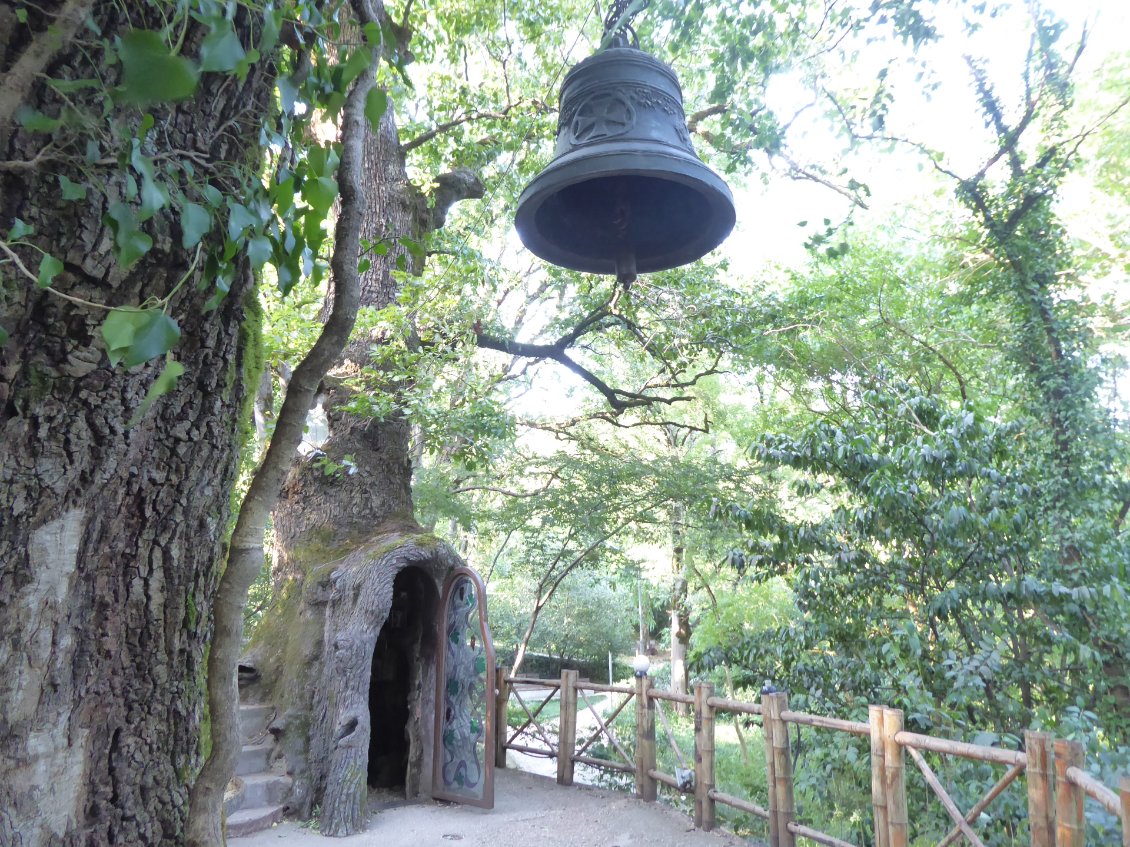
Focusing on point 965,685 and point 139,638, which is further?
point 965,685

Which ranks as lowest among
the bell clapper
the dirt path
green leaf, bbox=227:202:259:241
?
the dirt path

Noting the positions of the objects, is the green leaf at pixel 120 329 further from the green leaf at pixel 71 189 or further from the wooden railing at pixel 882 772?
the wooden railing at pixel 882 772

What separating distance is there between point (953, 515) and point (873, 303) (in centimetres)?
652

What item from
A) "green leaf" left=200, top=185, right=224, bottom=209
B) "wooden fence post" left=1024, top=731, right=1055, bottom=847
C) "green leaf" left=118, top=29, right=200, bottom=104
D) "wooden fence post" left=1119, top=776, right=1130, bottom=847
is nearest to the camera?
"green leaf" left=118, top=29, right=200, bottom=104

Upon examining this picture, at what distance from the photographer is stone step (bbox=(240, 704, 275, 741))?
6.51 metres

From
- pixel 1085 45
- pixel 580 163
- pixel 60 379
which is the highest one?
pixel 1085 45

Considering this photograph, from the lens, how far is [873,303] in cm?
1089

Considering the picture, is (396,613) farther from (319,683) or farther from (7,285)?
(7,285)

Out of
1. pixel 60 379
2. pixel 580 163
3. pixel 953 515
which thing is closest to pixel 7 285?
pixel 60 379

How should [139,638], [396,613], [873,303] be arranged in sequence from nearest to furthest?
[139,638], [396,613], [873,303]

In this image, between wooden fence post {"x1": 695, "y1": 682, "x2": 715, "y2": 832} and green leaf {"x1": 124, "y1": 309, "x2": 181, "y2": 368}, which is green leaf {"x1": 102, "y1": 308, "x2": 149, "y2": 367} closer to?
green leaf {"x1": 124, "y1": 309, "x2": 181, "y2": 368}

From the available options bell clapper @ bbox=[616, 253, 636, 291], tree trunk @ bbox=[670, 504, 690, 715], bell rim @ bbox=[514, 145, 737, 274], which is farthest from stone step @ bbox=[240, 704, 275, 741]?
tree trunk @ bbox=[670, 504, 690, 715]

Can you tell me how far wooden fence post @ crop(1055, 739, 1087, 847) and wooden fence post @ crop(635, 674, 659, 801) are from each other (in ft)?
14.4

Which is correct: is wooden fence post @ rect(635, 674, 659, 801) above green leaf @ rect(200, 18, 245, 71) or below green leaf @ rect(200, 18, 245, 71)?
below
